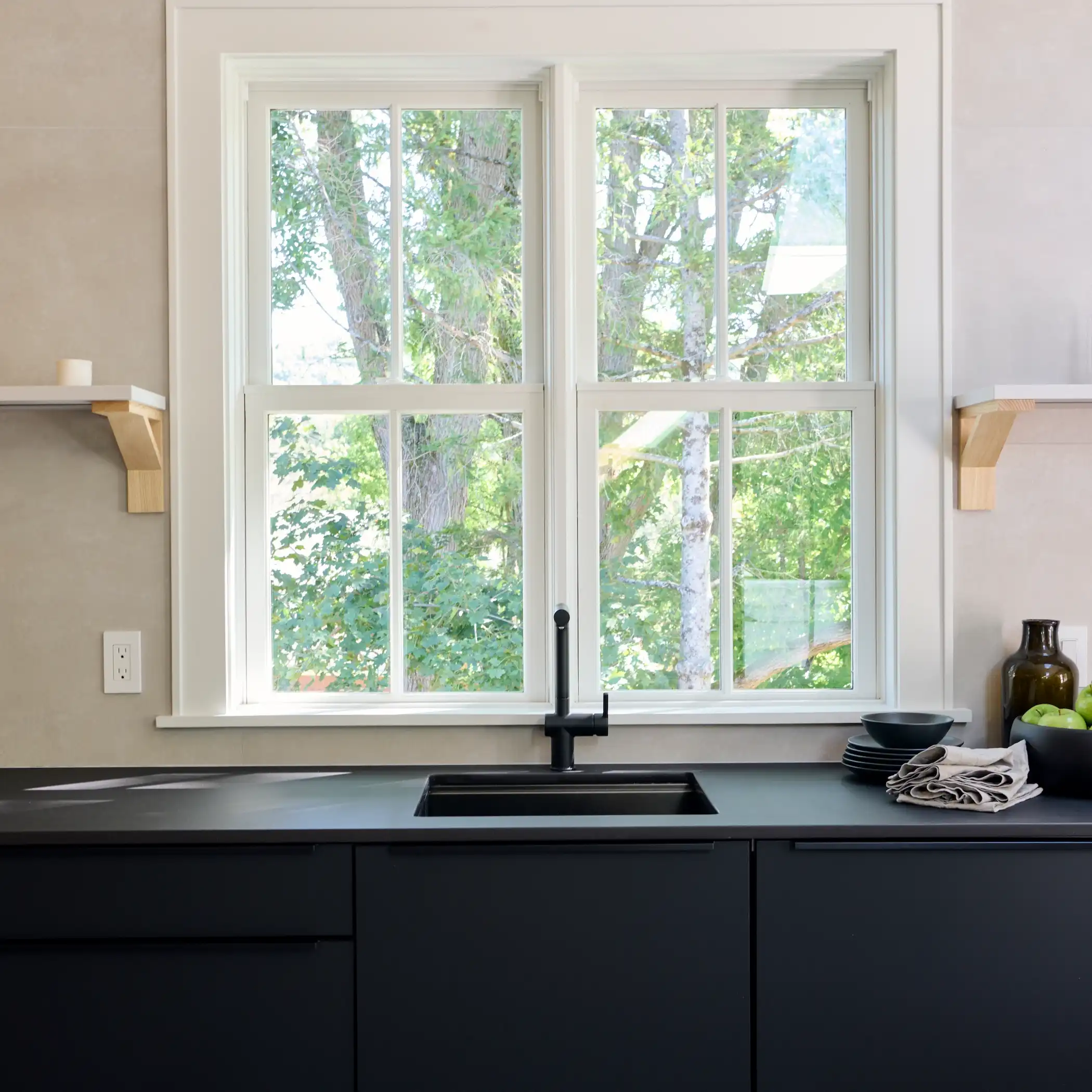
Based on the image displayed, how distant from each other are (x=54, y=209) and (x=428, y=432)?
956 mm

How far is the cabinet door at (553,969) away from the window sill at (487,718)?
50cm

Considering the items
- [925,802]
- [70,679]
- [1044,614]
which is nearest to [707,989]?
[925,802]

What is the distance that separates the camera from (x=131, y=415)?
2092 mm

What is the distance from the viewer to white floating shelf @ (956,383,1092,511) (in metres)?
2.03

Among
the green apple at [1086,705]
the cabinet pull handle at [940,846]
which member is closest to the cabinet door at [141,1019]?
the cabinet pull handle at [940,846]

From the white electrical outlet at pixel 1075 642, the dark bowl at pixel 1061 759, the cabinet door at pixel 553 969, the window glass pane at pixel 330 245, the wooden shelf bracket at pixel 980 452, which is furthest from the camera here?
the window glass pane at pixel 330 245

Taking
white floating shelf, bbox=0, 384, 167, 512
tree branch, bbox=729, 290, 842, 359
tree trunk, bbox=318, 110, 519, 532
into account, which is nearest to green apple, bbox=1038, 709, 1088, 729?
tree branch, bbox=729, 290, 842, 359

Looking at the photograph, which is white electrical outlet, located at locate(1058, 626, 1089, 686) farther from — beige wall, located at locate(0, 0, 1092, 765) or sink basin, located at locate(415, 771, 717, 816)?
sink basin, located at locate(415, 771, 717, 816)

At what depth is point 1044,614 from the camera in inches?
89.1

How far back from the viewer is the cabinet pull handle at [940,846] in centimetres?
176

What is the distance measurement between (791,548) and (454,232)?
1082mm

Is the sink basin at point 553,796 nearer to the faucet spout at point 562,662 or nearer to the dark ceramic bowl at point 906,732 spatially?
the faucet spout at point 562,662

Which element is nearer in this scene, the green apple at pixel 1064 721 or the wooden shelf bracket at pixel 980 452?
the green apple at pixel 1064 721

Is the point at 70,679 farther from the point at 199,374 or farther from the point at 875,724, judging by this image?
the point at 875,724
